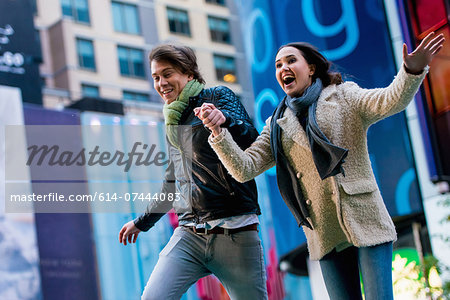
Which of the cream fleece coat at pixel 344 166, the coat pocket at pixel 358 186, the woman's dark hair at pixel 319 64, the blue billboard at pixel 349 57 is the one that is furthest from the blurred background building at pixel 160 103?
the coat pocket at pixel 358 186

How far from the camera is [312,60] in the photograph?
3.47 meters

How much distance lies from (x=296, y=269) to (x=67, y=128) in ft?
30.5

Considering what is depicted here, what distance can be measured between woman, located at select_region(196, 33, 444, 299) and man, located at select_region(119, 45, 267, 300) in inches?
8.6

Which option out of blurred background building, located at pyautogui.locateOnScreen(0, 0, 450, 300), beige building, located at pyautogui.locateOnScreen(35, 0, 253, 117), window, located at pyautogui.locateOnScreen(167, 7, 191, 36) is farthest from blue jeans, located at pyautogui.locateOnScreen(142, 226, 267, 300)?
window, located at pyautogui.locateOnScreen(167, 7, 191, 36)

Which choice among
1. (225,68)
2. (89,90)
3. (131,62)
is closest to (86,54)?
(89,90)

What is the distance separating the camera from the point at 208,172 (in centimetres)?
355

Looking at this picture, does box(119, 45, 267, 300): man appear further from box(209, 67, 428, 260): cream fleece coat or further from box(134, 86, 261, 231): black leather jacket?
box(209, 67, 428, 260): cream fleece coat

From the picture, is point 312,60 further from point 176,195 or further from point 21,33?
point 21,33

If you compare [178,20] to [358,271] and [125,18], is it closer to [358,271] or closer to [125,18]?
[125,18]

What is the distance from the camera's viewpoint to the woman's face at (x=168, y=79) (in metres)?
3.69

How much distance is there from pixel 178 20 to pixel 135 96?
4.75 m

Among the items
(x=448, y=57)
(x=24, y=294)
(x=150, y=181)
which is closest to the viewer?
(x=448, y=57)

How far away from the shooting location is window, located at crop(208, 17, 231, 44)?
31562 mm

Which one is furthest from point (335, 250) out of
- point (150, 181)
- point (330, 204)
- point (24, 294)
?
point (24, 294)
